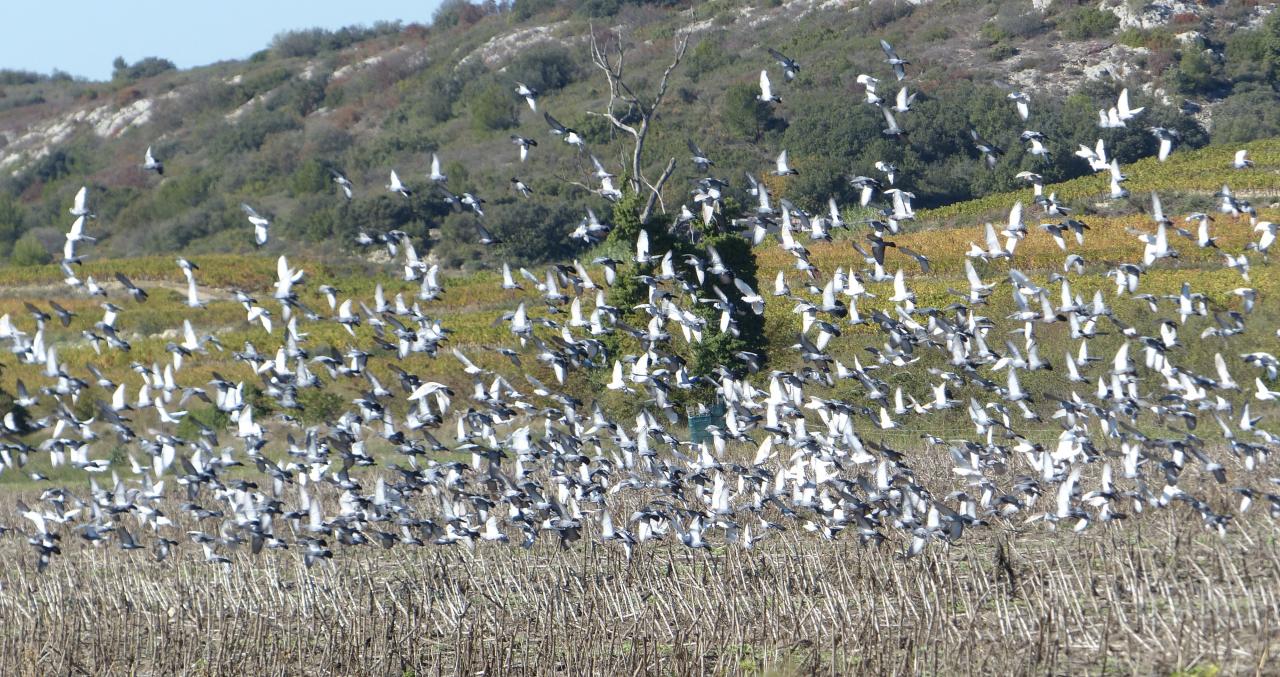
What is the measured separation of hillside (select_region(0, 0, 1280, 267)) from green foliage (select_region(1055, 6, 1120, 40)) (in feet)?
0.50

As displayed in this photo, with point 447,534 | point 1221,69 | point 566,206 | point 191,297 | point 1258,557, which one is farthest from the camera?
point 1221,69

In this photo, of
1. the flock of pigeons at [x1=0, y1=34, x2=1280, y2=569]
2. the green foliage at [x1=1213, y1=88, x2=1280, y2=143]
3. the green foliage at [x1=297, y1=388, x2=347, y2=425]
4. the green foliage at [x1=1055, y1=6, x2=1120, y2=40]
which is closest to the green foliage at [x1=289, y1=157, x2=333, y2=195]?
the green foliage at [x1=1055, y1=6, x2=1120, y2=40]

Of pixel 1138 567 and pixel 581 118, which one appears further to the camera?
pixel 581 118

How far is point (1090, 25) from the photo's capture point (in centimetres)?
8719

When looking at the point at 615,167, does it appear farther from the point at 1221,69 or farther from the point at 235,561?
the point at 235,561

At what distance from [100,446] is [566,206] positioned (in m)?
37.9

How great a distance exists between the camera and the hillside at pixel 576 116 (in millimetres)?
69938

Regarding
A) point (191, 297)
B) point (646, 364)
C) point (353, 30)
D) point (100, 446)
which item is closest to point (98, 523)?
point (191, 297)

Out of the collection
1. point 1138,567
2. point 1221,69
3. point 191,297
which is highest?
point 191,297

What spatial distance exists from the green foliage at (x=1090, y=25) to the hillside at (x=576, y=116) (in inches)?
6.1

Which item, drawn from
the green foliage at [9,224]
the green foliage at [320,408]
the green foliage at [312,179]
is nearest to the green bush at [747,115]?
the green foliage at [312,179]

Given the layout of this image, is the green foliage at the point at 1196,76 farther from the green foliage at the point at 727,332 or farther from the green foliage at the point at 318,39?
the green foliage at the point at 318,39

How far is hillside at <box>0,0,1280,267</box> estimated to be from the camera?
69.9 m

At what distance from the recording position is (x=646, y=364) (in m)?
20.4
